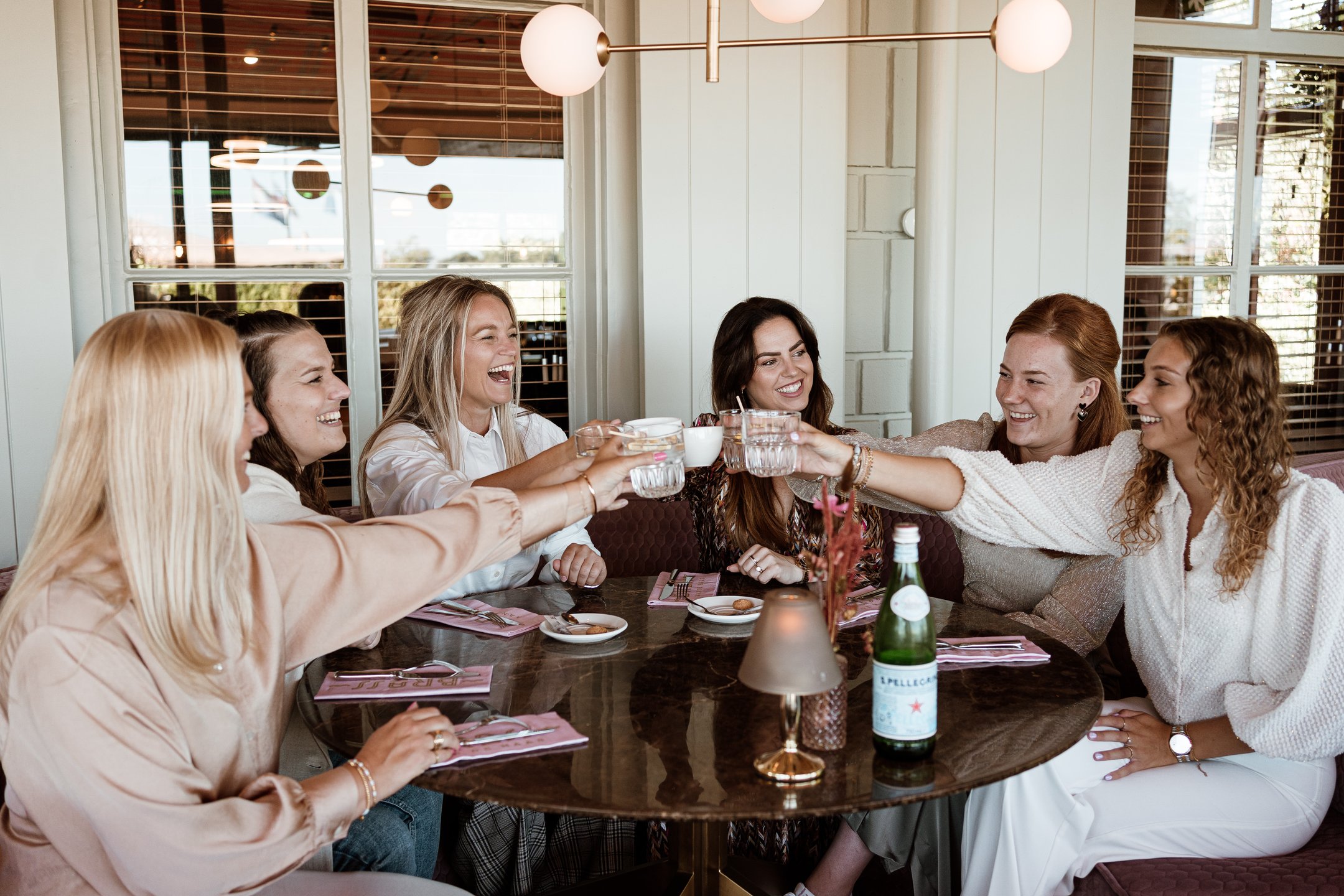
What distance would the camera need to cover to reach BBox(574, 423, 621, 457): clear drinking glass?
202 cm

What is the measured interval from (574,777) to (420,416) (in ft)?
4.90

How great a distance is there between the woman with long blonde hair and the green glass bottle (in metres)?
0.61

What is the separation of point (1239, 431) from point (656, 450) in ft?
3.19

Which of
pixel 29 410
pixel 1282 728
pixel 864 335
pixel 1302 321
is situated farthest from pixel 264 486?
pixel 1302 321

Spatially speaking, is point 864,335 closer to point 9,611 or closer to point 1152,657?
point 1152,657

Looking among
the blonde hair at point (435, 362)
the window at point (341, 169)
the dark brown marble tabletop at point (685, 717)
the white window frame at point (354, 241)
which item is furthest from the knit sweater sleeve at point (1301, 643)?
the window at point (341, 169)

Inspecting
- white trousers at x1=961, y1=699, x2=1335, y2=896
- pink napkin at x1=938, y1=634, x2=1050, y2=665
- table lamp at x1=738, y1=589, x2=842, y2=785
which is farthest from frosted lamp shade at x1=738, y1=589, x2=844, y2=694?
Result: white trousers at x1=961, y1=699, x2=1335, y2=896

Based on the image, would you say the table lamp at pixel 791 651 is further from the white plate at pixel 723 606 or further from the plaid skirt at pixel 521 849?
the plaid skirt at pixel 521 849

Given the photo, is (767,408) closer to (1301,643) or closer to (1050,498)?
(1050,498)

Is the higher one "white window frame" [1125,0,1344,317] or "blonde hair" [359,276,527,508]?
"white window frame" [1125,0,1344,317]

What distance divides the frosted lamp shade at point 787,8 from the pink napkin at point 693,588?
1.15 meters

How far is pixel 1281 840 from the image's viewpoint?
1.83 metres

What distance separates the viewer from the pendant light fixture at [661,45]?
2043 millimetres

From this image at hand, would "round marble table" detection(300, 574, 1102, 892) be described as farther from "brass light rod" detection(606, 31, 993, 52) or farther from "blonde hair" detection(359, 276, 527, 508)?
"brass light rod" detection(606, 31, 993, 52)
